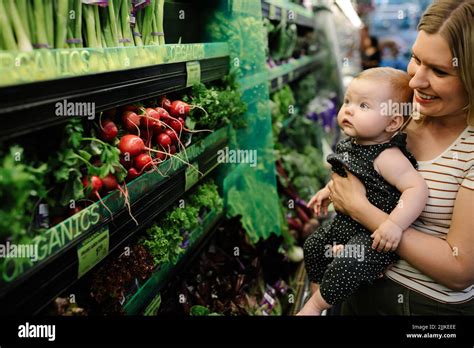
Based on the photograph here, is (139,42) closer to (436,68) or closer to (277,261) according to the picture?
(436,68)

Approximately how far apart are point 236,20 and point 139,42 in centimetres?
94

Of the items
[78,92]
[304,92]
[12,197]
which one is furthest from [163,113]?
[304,92]

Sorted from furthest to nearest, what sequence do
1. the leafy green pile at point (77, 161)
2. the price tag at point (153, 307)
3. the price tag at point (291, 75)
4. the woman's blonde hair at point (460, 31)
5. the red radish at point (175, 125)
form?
1. the price tag at point (291, 75)
2. the red radish at point (175, 125)
3. the price tag at point (153, 307)
4. the woman's blonde hair at point (460, 31)
5. the leafy green pile at point (77, 161)

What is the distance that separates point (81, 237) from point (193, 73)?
3.79ft

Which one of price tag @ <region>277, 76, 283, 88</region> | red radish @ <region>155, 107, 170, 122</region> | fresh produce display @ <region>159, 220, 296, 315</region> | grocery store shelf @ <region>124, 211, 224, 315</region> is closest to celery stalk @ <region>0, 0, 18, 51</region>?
red radish @ <region>155, 107, 170, 122</region>

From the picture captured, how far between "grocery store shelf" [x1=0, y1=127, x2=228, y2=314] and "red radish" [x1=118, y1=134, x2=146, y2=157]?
0.10 meters

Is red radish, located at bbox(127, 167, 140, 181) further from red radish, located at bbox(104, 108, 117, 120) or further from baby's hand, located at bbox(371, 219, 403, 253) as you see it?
baby's hand, located at bbox(371, 219, 403, 253)

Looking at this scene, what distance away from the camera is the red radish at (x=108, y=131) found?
1689 mm

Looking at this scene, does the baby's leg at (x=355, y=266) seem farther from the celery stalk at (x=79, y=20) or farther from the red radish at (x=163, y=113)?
the celery stalk at (x=79, y=20)

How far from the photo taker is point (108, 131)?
1690 millimetres

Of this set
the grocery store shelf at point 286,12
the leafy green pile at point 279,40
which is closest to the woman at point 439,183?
the grocery store shelf at point 286,12

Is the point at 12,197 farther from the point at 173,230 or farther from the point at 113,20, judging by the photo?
the point at 173,230

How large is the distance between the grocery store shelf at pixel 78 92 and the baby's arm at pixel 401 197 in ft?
3.01

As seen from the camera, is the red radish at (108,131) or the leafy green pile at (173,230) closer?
the red radish at (108,131)
